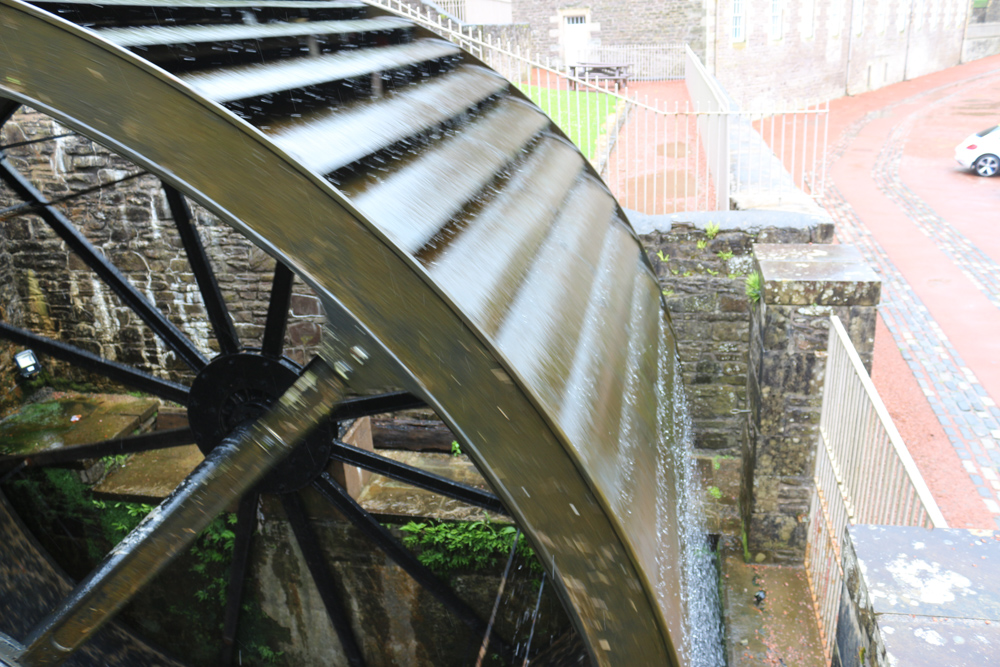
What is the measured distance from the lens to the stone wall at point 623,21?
17.4 meters

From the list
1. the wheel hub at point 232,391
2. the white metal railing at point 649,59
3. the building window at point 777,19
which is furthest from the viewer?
the building window at point 777,19

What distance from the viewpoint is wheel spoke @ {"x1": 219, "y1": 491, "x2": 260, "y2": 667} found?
3566 millimetres

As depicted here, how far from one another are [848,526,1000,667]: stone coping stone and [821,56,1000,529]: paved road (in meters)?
3.26

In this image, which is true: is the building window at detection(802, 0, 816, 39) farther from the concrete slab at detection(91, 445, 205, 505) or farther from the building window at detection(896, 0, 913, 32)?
the concrete slab at detection(91, 445, 205, 505)

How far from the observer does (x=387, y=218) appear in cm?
167

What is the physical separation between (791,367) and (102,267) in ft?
11.0

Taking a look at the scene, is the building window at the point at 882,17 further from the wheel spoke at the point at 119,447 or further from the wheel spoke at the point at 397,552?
the wheel spoke at the point at 119,447

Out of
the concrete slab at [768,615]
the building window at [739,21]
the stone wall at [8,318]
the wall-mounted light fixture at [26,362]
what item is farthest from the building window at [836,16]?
the wall-mounted light fixture at [26,362]

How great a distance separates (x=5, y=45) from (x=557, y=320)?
4.54ft

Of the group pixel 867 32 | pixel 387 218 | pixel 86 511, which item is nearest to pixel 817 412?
pixel 387 218

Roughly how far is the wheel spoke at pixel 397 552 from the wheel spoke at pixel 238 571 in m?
0.33

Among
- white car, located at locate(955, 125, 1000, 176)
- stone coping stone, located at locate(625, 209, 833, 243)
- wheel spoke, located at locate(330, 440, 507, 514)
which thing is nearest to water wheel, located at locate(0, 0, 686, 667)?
wheel spoke, located at locate(330, 440, 507, 514)

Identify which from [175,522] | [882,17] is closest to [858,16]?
[882,17]

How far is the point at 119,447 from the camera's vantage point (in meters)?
3.33
